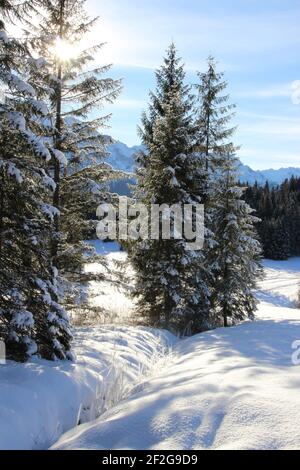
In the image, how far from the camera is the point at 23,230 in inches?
303

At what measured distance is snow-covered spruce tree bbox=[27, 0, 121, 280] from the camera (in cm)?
1057

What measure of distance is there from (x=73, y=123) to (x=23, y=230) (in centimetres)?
457

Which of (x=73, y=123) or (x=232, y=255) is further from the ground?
(x=73, y=123)

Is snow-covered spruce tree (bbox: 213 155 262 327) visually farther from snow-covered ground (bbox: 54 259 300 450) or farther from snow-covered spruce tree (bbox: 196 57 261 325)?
snow-covered ground (bbox: 54 259 300 450)

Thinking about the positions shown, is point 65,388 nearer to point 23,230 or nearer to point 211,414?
point 23,230

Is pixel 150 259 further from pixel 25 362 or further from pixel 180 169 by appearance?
pixel 25 362

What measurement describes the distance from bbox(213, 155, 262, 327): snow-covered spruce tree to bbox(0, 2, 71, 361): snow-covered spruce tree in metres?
10.5

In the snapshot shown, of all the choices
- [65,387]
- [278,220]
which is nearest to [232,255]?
[65,387]

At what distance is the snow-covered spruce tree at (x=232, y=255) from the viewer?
56.8 feet

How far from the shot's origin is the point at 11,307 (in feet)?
23.4

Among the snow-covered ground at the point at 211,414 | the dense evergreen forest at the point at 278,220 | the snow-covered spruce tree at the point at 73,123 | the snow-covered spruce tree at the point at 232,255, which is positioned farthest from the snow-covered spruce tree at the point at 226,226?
the dense evergreen forest at the point at 278,220
